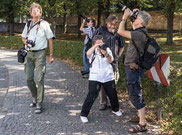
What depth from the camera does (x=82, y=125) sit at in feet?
15.1

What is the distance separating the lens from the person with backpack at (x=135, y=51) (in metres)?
4.07

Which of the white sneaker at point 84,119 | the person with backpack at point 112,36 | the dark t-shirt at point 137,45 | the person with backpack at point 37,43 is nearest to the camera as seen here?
the dark t-shirt at point 137,45

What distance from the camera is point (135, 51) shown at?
4223 millimetres

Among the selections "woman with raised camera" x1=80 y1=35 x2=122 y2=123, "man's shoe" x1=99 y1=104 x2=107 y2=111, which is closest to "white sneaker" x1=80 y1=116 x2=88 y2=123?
"woman with raised camera" x1=80 y1=35 x2=122 y2=123

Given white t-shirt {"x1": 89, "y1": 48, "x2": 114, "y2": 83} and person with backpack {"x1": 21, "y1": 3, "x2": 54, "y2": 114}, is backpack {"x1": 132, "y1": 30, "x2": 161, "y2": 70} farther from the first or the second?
person with backpack {"x1": 21, "y1": 3, "x2": 54, "y2": 114}

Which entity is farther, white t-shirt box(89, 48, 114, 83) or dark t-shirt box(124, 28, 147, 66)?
white t-shirt box(89, 48, 114, 83)

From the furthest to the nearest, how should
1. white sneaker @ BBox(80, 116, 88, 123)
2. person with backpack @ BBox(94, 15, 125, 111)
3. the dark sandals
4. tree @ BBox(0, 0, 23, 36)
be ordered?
tree @ BBox(0, 0, 23, 36) < person with backpack @ BBox(94, 15, 125, 111) < white sneaker @ BBox(80, 116, 88, 123) < the dark sandals

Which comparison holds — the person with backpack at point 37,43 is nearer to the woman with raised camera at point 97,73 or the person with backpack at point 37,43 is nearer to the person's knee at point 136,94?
the woman with raised camera at point 97,73

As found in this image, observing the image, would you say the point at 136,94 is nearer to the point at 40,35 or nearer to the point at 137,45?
the point at 137,45

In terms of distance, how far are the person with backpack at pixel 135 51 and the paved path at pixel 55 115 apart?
49 centimetres

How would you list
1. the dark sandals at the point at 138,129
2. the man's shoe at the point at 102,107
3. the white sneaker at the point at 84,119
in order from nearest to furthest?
the dark sandals at the point at 138,129
the white sneaker at the point at 84,119
the man's shoe at the point at 102,107

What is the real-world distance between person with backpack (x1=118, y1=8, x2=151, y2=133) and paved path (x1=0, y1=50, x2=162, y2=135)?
49 cm

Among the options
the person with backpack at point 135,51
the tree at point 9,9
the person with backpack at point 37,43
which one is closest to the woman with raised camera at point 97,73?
the person with backpack at point 135,51

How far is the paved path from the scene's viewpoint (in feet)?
14.4
